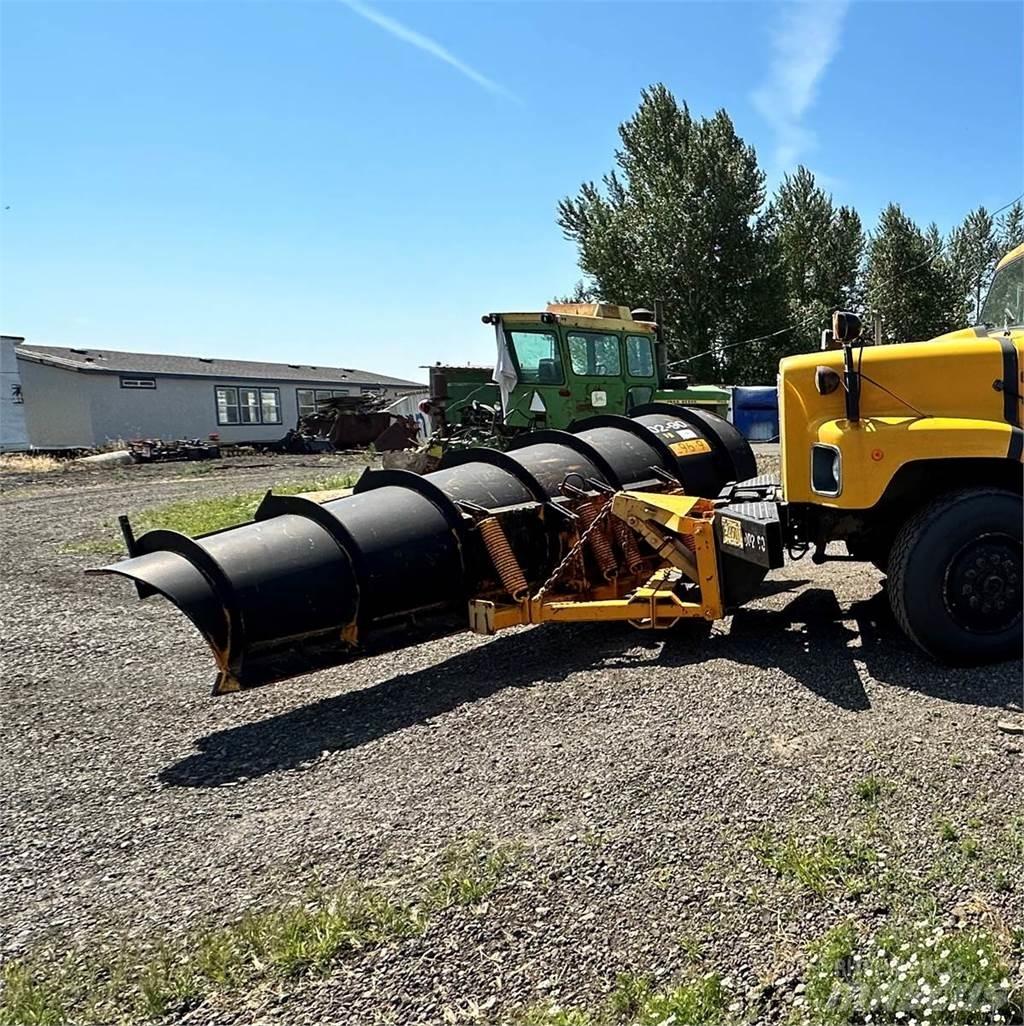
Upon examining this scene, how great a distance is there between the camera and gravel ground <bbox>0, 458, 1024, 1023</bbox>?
2.30 metres

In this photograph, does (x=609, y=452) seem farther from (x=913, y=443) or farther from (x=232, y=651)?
(x=232, y=651)

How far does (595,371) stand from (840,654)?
22.3 feet

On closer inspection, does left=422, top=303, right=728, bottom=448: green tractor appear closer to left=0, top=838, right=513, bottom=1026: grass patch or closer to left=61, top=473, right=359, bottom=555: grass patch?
left=61, top=473, right=359, bottom=555: grass patch

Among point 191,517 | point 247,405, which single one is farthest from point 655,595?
point 247,405

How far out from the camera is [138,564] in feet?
13.0

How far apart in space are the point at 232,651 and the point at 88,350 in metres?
35.7

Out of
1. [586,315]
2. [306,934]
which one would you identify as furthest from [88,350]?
[306,934]

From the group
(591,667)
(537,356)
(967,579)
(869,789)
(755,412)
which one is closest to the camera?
(869,789)

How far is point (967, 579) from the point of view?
399 cm

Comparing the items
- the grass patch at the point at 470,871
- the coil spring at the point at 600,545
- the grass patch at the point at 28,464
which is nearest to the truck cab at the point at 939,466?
the coil spring at the point at 600,545

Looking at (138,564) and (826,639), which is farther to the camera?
(826,639)

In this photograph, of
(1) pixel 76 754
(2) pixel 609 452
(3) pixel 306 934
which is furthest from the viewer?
(2) pixel 609 452

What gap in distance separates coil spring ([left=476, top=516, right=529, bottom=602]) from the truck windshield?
3.27 metres

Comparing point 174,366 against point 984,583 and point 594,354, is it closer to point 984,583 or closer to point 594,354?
point 594,354
